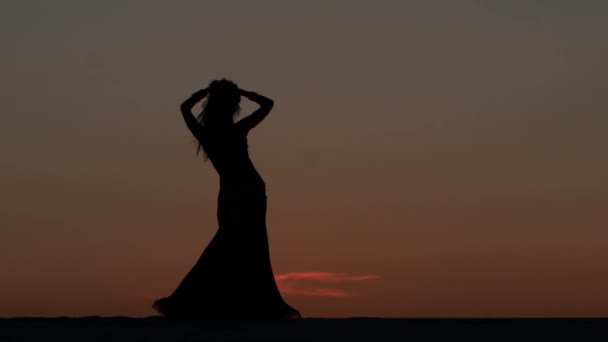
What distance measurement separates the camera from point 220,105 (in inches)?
606

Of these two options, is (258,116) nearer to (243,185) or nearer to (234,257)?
(243,185)

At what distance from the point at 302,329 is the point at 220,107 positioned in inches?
138

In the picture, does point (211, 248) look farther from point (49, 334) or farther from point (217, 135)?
point (49, 334)

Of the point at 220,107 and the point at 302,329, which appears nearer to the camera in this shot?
the point at 302,329

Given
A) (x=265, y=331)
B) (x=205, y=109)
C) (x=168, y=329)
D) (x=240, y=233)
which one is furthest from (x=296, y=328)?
(x=205, y=109)

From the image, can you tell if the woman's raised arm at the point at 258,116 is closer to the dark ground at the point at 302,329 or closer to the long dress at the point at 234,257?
the long dress at the point at 234,257

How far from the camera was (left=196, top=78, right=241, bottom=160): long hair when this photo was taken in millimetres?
15359

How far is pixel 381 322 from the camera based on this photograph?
13914 mm

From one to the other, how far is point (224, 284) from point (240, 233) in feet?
2.18

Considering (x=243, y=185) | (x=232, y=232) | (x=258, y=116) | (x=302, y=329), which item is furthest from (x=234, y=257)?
(x=302, y=329)

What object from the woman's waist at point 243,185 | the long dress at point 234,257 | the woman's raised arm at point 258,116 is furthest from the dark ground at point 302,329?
the woman's raised arm at point 258,116

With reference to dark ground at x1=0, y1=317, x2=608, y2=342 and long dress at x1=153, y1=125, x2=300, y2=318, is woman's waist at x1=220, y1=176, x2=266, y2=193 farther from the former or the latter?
dark ground at x1=0, y1=317, x2=608, y2=342

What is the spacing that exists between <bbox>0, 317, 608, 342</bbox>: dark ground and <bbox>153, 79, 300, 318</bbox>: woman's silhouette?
0.91m

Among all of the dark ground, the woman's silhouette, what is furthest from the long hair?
the dark ground
